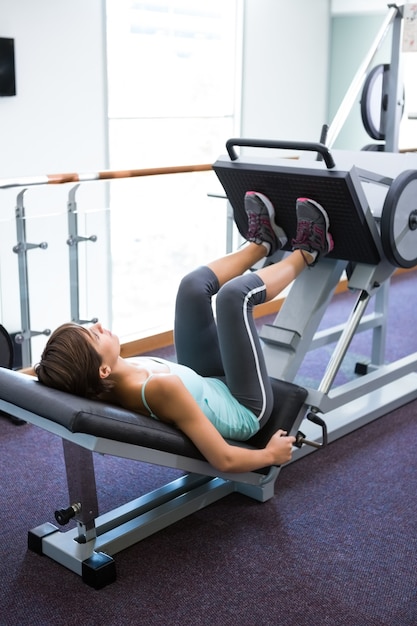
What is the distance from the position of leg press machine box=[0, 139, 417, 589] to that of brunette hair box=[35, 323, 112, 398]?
6cm

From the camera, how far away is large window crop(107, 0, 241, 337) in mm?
3895

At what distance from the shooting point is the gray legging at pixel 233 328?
7.30ft

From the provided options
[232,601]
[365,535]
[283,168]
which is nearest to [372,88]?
[283,168]

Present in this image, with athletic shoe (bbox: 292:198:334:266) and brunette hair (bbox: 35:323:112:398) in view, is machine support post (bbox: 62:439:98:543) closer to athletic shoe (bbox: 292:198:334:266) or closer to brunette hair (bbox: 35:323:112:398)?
brunette hair (bbox: 35:323:112:398)

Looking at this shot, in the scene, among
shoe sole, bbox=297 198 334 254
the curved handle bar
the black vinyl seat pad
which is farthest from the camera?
shoe sole, bbox=297 198 334 254

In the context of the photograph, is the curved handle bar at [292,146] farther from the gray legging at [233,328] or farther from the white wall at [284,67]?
the white wall at [284,67]

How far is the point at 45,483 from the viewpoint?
2.55 m

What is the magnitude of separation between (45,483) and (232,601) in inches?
33.6

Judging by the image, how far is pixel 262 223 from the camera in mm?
2592

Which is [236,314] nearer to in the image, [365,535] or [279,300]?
[365,535]

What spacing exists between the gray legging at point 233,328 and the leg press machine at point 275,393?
127 millimetres

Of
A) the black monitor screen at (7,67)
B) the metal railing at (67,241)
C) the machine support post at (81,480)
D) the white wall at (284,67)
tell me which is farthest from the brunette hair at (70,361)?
the white wall at (284,67)

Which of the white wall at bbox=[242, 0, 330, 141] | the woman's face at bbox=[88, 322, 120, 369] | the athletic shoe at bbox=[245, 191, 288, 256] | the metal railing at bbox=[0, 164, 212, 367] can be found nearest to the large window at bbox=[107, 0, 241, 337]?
the white wall at bbox=[242, 0, 330, 141]

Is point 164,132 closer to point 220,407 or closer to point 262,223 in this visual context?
point 262,223
